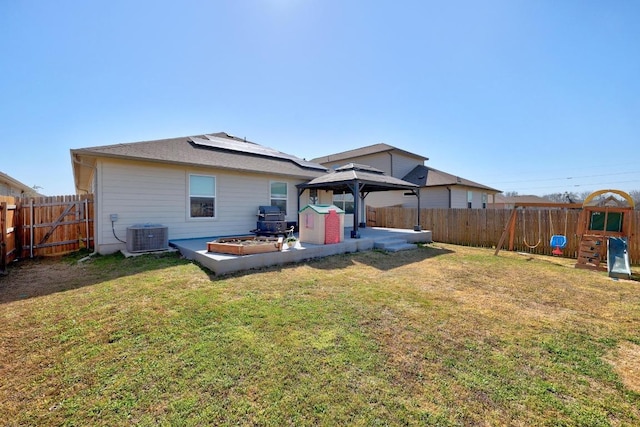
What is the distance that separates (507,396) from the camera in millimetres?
2051

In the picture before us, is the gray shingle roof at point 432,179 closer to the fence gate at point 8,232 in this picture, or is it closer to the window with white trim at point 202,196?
the window with white trim at point 202,196

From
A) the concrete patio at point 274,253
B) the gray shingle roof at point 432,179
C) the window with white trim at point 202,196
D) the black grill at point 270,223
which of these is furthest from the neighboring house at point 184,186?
the gray shingle roof at point 432,179

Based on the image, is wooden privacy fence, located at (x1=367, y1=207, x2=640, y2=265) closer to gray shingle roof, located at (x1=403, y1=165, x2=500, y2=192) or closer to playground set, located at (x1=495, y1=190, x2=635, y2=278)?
playground set, located at (x1=495, y1=190, x2=635, y2=278)

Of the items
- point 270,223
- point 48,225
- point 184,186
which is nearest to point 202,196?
point 184,186

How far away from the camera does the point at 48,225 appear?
7.18 m

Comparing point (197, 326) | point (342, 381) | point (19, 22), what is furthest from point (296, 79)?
point (342, 381)

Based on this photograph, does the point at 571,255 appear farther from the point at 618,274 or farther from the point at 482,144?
the point at 482,144

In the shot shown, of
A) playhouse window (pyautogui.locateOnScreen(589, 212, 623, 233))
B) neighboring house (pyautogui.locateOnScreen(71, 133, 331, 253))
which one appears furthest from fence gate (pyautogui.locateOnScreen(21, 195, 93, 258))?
playhouse window (pyautogui.locateOnScreen(589, 212, 623, 233))

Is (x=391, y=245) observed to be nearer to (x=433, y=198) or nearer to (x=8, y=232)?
(x=8, y=232)

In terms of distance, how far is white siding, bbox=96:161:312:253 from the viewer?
6.91 meters

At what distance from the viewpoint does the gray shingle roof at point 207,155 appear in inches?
274

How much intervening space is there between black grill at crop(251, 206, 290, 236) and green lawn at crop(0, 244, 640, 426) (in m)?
3.74

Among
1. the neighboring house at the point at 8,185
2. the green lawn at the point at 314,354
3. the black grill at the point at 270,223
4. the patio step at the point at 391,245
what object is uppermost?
the neighboring house at the point at 8,185

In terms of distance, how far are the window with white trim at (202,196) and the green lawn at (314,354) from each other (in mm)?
3732
